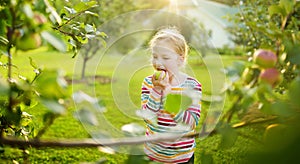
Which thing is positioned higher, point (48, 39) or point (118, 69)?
point (118, 69)

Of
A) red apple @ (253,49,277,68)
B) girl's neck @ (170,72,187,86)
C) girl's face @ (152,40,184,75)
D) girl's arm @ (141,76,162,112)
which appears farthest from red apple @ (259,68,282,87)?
girl's neck @ (170,72,187,86)

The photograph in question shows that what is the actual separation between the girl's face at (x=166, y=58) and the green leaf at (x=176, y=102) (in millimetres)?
1206

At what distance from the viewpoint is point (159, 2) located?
14.0 metres

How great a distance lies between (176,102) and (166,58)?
53.7 inches

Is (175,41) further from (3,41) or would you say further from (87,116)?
(87,116)

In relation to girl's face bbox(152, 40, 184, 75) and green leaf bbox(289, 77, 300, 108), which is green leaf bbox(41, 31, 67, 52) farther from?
girl's face bbox(152, 40, 184, 75)

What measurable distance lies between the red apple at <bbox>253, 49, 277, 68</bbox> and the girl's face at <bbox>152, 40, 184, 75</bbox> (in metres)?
1.16

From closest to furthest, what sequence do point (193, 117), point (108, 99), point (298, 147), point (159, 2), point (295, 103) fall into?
point (298, 147) → point (295, 103) → point (193, 117) → point (108, 99) → point (159, 2)

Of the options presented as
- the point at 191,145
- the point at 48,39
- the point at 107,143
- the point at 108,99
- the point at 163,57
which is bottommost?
the point at 107,143

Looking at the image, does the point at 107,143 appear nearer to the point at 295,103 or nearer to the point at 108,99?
the point at 295,103

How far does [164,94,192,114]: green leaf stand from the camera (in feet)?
1.77

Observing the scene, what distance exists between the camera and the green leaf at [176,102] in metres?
0.54

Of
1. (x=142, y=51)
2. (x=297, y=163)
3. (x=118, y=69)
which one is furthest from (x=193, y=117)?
(x=297, y=163)

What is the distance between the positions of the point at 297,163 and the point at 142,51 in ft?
5.25
